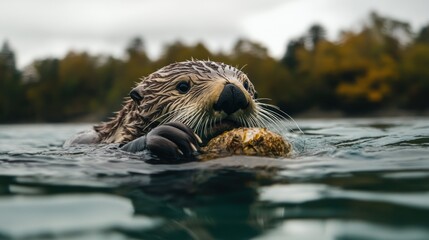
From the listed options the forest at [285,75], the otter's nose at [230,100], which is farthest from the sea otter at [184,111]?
the forest at [285,75]

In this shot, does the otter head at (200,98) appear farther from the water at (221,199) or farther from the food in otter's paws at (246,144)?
the water at (221,199)

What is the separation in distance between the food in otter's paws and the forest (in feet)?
132

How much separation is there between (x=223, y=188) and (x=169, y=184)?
0.38 m

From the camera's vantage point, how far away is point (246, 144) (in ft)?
15.3

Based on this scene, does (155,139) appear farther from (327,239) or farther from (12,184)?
(327,239)

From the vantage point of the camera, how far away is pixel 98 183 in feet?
12.1

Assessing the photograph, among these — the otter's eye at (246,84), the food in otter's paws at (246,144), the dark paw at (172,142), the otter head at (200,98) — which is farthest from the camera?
the otter's eye at (246,84)

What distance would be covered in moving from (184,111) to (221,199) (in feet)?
7.13

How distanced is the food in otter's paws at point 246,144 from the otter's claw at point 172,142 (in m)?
0.22

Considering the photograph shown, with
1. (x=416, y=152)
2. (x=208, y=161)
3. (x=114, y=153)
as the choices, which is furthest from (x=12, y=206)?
(x=416, y=152)

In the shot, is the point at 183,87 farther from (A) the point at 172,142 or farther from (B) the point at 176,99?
(A) the point at 172,142

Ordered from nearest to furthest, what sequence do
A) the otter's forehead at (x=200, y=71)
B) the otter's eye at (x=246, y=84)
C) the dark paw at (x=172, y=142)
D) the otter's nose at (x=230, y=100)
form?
the dark paw at (x=172, y=142)
the otter's nose at (x=230, y=100)
the otter's forehead at (x=200, y=71)
the otter's eye at (x=246, y=84)

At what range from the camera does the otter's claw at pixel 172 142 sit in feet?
14.0

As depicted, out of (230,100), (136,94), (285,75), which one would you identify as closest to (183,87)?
(136,94)
